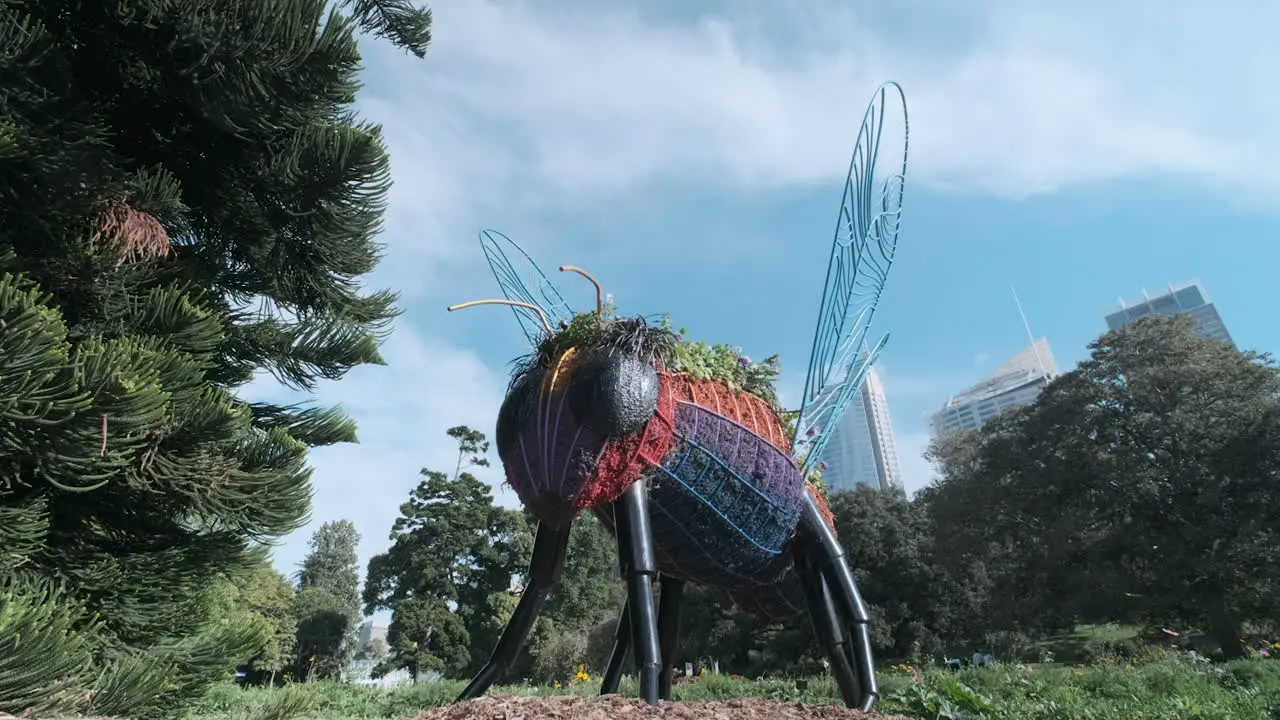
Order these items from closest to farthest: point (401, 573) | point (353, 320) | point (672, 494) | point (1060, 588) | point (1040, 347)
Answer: point (672, 494)
point (353, 320)
point (1060, 588)
point (401, 573)
point (1040, 347)

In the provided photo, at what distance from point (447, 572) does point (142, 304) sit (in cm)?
2287

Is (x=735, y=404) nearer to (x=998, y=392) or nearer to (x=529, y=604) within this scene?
(x=529, y=604)

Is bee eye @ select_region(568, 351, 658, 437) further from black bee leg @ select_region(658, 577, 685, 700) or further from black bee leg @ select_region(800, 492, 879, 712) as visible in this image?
black bee leg @ select_region(658, 577, 685, 700)

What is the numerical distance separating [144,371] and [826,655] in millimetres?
3860

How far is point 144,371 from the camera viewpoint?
319cm

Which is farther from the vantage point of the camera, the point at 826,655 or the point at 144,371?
the point at 826,655

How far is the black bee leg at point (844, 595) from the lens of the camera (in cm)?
388

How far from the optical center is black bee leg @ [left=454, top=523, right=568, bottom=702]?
11.7 feet

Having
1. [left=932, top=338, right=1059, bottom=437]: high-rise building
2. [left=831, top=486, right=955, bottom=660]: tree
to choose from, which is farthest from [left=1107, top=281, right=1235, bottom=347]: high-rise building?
[left=831, top=486, right=955, bottom=660]: tree

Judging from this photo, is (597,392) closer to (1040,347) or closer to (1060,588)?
(1060,588)

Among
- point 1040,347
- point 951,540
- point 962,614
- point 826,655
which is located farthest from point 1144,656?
point 1040,347

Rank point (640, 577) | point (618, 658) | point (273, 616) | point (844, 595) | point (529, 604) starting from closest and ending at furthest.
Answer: point (640, 577) → point (529, 604) → point (844, 595) → point (618, 658) → point (273, 616)

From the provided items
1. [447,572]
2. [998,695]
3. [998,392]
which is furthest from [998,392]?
[998,695]

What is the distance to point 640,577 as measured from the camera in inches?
131
